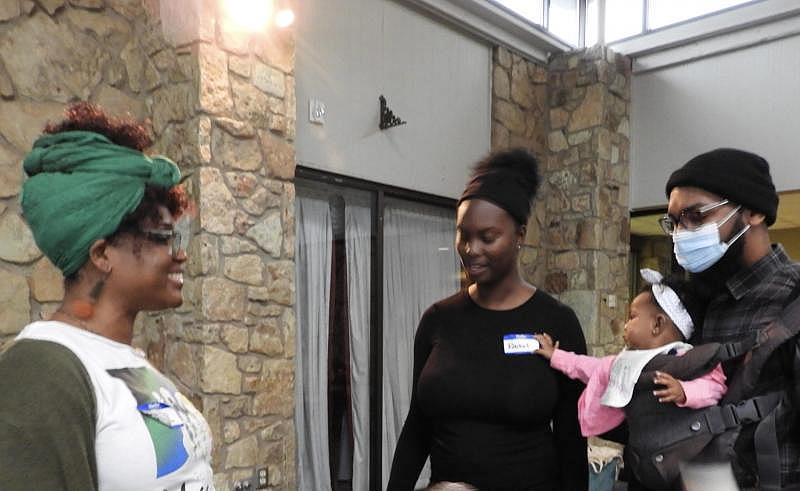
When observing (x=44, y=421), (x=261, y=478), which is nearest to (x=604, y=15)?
(x=261, y=478)

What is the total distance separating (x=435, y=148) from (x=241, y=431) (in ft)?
7.65

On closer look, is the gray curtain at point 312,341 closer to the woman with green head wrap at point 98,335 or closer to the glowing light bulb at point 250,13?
the glowing light bulb at point 250,13

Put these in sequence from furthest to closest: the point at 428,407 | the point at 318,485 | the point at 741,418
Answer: the point at 318,485 → the point at 428,407 → the point at 741,418

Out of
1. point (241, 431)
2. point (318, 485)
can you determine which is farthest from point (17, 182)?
point (318, 485)

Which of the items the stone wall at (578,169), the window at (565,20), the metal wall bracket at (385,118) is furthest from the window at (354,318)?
the window at (565,20)

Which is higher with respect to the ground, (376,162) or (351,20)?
(351,20)

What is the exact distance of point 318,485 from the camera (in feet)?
11.2

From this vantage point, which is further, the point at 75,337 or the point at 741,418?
the point at 741,418

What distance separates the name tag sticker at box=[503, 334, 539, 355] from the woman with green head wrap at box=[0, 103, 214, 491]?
0.80 m

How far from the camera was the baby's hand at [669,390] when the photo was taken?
1.44 meters

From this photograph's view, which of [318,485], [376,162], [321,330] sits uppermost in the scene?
[376,162]

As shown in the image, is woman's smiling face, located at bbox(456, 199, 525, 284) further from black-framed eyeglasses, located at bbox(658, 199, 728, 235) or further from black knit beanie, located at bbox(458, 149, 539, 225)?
black-framed eyeglasses, located at bbox(658, 199, 728, 235)

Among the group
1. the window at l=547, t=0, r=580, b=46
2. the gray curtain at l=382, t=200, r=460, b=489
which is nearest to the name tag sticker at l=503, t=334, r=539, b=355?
the gray curtain at l=382, t=200, r=460, b=489

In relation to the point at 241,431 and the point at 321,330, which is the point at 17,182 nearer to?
the point at 241,431
